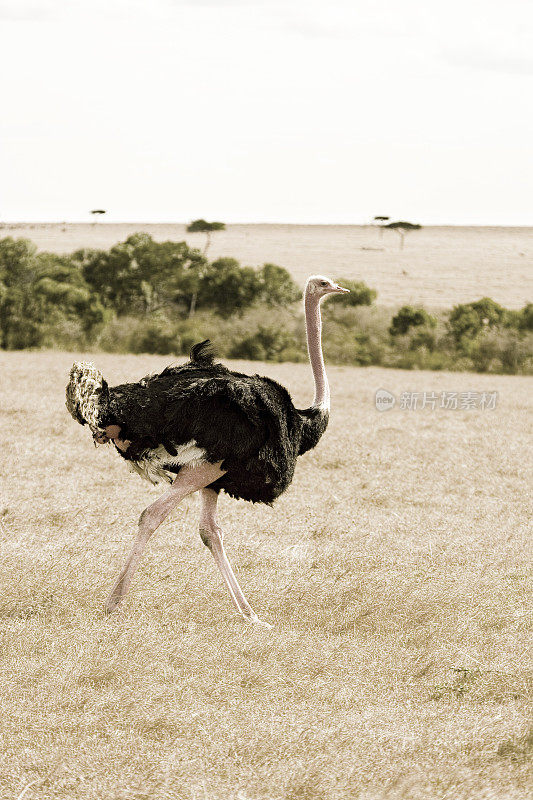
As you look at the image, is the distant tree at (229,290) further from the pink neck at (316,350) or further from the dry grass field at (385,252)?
the pink neck at (316,350)

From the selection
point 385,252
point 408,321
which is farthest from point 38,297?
point 385,252

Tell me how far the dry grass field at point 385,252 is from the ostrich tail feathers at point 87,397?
36.2 meters

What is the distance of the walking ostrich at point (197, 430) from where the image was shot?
4961mm

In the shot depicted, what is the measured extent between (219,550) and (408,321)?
19.5m

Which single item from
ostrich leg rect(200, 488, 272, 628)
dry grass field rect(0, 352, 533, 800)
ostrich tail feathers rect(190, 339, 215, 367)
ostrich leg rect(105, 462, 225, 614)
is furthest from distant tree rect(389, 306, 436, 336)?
ostrich leg rect(105, 462, 225, 614)

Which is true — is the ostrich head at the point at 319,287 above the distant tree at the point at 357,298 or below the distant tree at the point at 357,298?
above

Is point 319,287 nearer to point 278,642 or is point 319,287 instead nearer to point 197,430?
point 197,430

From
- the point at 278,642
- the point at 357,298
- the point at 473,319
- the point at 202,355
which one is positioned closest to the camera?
the point at 278,642

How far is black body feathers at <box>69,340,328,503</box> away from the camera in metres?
4.95

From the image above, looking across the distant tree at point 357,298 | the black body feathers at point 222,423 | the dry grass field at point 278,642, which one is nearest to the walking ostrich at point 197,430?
the black body feathers at point 222,423

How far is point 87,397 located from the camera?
16.3 ft

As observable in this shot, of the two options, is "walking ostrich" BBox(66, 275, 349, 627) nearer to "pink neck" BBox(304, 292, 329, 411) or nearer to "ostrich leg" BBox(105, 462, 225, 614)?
"ostrich leg" BBox(105, 462, 225, 614)

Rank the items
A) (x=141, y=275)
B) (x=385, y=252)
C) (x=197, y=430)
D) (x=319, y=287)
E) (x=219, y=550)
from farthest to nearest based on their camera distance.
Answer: (x=385, y=252) < (x=141, y=275) < (x=319, y=287) < (x=219, y=550) < (x=197, y=430)

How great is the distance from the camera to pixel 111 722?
3811 millimetres
